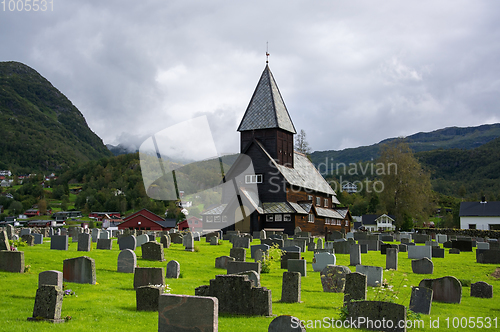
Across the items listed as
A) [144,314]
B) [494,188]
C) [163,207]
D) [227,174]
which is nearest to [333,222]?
[227,174]

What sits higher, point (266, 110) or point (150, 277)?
point (266, 110)

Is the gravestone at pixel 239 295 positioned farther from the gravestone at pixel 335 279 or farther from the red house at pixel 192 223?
the red house at pixel 192 223

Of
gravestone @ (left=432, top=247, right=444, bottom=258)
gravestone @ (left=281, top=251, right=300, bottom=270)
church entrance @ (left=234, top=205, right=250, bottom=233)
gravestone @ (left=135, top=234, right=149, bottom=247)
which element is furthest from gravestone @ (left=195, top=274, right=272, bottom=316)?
church entrance @ (left=234, top=205, right=250, bottom=233)

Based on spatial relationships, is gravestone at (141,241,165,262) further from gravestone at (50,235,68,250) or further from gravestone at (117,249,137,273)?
gravestone at (50,235,68,250)

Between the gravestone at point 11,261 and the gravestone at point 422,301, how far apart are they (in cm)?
1223

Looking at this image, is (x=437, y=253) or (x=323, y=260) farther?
(x=437, y=253)

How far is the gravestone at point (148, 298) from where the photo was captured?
10.4 meters

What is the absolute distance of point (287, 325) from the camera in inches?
296

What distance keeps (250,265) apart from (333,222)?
46704 millimetres

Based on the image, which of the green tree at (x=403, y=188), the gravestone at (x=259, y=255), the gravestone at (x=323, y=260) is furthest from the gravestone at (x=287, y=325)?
the green tree at (x=403, y=188)

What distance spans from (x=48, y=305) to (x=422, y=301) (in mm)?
8945

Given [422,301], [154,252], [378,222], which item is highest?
[154,252]

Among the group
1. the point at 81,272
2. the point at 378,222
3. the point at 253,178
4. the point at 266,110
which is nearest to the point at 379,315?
the point at 81,272

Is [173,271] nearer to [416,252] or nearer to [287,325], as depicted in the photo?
[287,325]
